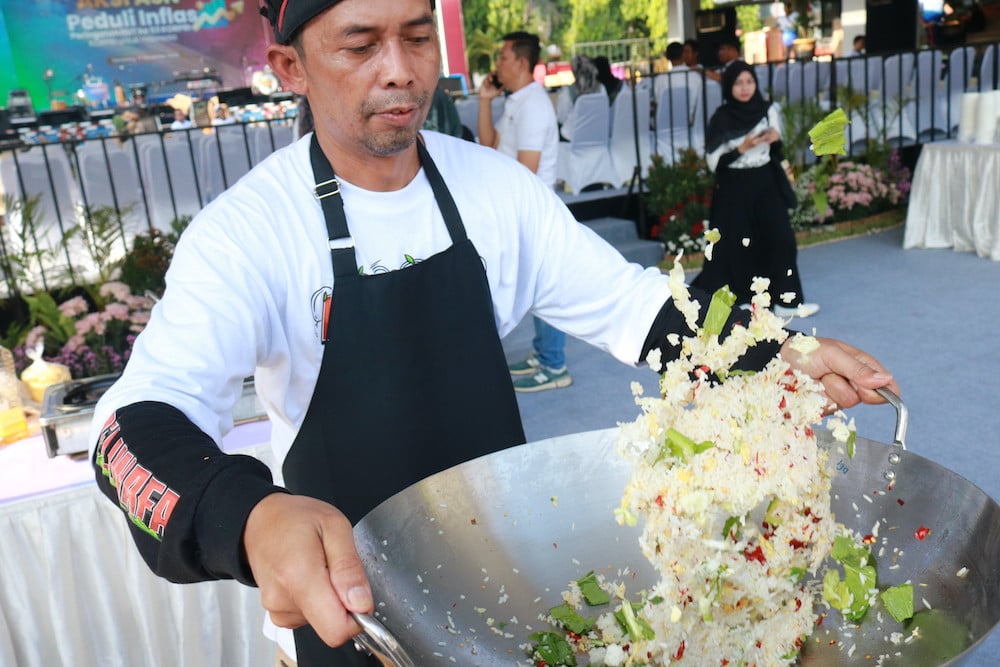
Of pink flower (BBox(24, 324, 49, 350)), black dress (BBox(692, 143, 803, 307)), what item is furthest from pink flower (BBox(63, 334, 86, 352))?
black dress (BBox(692, 143, 803, 307))

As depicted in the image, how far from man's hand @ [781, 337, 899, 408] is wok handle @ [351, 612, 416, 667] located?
0.54 meters

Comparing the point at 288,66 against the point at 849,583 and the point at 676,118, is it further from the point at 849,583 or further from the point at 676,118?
the point at 676,118

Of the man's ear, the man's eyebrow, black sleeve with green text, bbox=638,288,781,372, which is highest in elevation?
the man's eyebrow

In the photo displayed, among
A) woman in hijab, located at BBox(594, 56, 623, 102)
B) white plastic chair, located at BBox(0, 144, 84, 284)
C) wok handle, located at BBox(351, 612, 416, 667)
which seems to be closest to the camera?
wok handle, located at BBox(351, 612, 416, 667)

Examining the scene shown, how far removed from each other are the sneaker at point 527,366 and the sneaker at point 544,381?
0.21ft

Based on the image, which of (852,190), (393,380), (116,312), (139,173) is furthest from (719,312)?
(852,190)

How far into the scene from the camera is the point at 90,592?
193 centimetres

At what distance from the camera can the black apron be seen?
1131 mm

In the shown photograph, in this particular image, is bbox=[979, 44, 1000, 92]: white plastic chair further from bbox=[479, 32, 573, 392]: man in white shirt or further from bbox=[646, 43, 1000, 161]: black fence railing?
bbox=[479, 32, 573, 392]: man in white shirt

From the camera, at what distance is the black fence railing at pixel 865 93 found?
7301 mm

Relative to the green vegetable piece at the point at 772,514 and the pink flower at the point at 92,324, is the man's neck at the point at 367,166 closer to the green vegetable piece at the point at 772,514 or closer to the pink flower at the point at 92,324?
the green vegetable piece at the point at 772,514

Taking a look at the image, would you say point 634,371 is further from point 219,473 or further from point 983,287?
point 219,473

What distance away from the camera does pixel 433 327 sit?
1.17 m

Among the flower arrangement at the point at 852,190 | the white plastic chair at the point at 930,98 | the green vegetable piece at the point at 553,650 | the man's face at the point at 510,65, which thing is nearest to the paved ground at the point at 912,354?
the flower arrangement at the point at 852,190
